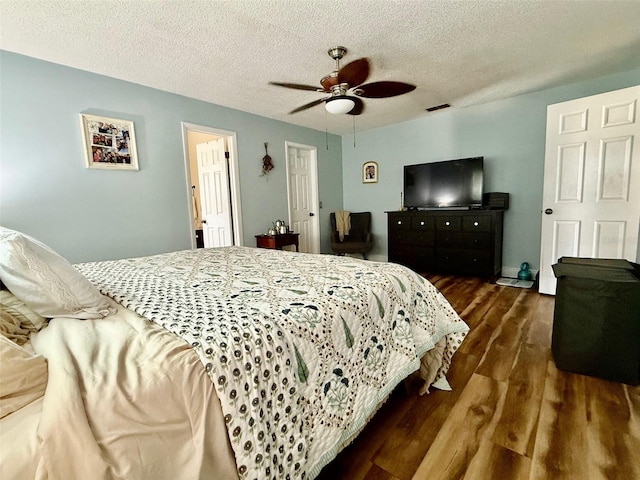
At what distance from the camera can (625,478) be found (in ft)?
3.76

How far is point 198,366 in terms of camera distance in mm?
767

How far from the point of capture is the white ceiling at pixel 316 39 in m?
1.95

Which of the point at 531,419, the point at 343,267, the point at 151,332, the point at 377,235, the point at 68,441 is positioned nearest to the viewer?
the point at 68,441

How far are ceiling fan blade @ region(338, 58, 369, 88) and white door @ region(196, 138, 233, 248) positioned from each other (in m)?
2.17

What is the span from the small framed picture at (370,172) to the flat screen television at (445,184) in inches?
30.0

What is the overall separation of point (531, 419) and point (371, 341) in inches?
38.0

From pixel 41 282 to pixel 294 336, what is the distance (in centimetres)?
86

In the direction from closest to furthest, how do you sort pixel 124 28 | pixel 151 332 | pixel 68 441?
pixel 68 441 < pixel 151 332 < pixel 124 28

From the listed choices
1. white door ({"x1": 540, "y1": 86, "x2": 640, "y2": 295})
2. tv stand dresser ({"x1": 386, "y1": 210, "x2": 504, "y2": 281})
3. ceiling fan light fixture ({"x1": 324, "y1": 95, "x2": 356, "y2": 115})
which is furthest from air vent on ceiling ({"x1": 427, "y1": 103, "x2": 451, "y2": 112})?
ceiling fan light fixture ({"x1": 324, "y1": 95, "x2": 356, "y2": 115})

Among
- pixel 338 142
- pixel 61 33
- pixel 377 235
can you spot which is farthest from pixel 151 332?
pixel 338 142

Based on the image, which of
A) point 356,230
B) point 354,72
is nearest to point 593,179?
point 354,72

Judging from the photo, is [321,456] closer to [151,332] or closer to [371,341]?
[371,341]

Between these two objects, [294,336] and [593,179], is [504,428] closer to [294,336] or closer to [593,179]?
[294,336]

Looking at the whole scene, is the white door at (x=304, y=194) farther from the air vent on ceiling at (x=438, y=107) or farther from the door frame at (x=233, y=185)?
the air vent on ceiling at (x=438, y=107)
